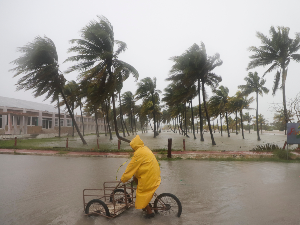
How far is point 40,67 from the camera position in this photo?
21391mm

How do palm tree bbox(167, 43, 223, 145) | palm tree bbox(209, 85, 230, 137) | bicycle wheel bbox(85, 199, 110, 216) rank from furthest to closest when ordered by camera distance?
palm tree bbox(209, 85, 230, 137), palm tree bbox(167, 43, 223, 145), bicycle wheel bbox(85, 199, 110, 216)

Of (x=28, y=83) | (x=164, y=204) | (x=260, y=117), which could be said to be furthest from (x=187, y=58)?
(x=260, y=117)

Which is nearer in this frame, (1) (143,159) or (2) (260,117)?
(1) (143,159)

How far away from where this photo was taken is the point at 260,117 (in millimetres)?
95125

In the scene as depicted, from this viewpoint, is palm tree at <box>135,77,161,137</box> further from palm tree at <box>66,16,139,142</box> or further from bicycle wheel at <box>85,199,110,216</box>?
bicycle wheel at <box>85,199,110,216</box>

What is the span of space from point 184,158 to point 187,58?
45.3ft

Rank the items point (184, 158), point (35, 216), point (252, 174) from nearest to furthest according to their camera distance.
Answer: point (35, 216) → point (252, 174) → point (184, 158)

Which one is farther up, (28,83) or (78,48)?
(78,48)

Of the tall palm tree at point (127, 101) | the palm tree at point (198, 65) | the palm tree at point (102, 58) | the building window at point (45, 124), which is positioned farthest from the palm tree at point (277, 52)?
the building window at point (45, 124)

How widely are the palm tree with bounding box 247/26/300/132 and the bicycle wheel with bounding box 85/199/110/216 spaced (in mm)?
17915

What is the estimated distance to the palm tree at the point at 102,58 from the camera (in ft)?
59.5

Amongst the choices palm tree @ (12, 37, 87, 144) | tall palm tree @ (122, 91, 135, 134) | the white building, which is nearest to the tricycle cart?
palm tree @ (12, 37, 87, 144)

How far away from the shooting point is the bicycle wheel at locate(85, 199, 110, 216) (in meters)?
4.62

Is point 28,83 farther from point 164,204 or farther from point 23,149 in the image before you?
point 164,204
